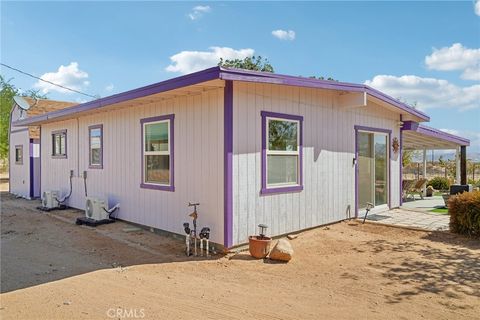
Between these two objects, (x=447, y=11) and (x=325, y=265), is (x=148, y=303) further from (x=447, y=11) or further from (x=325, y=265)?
(x=447, y=11)

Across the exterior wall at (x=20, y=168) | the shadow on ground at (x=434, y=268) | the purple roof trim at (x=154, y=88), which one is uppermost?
the purple roof trim at (x=154, y=88)

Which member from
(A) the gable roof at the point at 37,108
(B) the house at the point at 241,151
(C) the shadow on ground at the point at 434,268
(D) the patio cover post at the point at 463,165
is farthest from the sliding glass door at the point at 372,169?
(A) the gable roof at the point at 37,108

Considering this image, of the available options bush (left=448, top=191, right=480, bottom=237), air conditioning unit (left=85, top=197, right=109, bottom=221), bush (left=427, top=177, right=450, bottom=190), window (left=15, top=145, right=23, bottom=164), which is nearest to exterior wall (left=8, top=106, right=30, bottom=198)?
window (left=15, top=145, right=23, bottom=164)

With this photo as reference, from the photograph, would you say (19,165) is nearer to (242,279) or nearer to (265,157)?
(265,157)

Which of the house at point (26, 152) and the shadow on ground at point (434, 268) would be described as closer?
the shadow on ground at point (434, 268)

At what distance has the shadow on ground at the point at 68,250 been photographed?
15.1 ft

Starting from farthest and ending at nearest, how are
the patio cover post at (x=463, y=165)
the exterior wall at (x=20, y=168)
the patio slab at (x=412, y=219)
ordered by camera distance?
the exterior wall at (x=20, y=168) → the patio cover post at (x=463, y=165) → the patio slab at (x=412, y=219)

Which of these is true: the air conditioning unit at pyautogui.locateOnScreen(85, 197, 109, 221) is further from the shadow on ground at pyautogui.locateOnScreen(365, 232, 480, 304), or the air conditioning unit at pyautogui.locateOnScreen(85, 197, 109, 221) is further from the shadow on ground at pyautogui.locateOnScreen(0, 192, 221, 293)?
the shadow on ground at pyautogui.locateOnScreen(365, 232, 480, 304)

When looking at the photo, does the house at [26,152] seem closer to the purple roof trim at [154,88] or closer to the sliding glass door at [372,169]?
the purple roof trim at [154,88]

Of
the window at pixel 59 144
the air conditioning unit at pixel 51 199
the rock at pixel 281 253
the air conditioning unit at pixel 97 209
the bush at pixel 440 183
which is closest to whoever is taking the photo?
the rock at pixel 281 253

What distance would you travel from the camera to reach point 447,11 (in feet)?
30.8

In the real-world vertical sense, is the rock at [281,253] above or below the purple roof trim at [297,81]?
below

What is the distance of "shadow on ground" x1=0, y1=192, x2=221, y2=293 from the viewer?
459 centimetres

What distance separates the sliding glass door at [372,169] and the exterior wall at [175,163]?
438 centimetres
